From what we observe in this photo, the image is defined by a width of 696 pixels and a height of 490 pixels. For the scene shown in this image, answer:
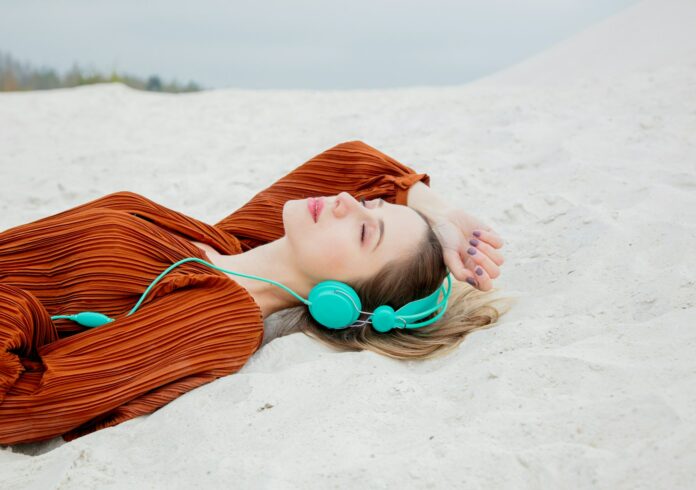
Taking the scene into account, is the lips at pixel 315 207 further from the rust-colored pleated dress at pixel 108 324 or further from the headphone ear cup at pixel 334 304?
the rust-colored pleated dress at pixel 108 324

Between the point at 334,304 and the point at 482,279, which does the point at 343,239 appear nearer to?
the point at 334,304

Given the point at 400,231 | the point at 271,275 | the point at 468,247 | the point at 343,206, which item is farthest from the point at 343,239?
the point at 468,247

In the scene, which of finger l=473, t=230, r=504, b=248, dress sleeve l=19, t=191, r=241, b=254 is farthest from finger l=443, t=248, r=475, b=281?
dress sleeve l=19, t=191, r=241, b=254

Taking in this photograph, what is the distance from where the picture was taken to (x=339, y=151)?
10.6 ft

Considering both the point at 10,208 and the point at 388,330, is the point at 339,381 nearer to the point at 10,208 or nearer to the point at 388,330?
the point at 388,330

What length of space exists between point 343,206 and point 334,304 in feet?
1.15

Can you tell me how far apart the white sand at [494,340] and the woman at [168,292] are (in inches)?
4.7

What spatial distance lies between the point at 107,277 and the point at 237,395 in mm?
654

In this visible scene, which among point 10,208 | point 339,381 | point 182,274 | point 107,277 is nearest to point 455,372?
point 339,381

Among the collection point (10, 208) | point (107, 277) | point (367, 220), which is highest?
point (367, 220)

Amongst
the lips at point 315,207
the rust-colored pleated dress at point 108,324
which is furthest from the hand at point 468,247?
the rust-colored pleated dress at point 108,324

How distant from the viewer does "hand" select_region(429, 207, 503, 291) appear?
2.51 meters

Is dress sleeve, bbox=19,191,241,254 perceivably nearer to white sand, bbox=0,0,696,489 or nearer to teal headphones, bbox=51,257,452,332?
teal headphones, bbox=51,257,452,332

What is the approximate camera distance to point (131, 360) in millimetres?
2219
